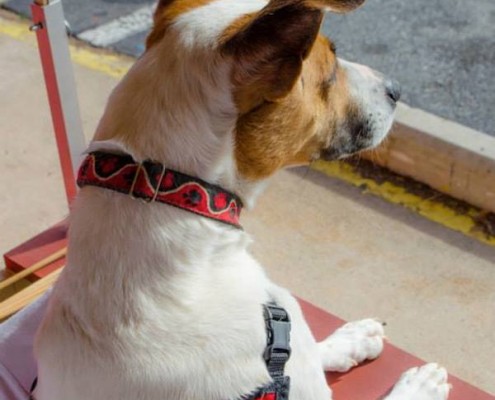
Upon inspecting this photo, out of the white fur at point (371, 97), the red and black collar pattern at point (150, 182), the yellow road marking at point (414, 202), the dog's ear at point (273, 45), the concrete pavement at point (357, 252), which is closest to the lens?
the dog's ear at point (273, 45)

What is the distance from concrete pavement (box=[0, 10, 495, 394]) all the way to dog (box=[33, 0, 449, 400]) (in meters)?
1.33

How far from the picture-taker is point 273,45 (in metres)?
1.70

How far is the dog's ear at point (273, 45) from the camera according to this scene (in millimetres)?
1609

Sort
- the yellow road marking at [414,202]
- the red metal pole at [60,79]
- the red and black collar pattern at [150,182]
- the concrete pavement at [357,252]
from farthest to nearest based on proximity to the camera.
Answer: the yellow road marking at [414,202]
the concrete pavement at [357,252]
the red metal pole at [60,79]
the red and black collar pattern at [150,182]

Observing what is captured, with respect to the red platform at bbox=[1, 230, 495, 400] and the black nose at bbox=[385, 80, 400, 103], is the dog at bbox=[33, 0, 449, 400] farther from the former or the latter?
the red platform at bbox=[1, 230, 495, 400]

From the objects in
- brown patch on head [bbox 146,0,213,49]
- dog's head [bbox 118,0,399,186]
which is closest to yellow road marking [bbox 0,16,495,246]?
dog's head [bbox 118,0,399,186]

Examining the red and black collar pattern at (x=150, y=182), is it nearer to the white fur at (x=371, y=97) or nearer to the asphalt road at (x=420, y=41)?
the white fur at (x=371, y=97)

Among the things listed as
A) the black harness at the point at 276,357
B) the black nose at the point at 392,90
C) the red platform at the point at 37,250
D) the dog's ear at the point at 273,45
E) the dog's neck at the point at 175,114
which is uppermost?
the dog's ear at the point at 273,45

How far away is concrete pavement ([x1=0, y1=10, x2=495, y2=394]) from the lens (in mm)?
3260

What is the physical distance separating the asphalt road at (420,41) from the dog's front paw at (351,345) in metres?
1.65

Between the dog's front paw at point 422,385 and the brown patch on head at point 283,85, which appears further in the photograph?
the dog's front paw at point 422,385

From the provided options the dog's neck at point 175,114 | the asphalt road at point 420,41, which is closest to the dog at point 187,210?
the dog's neck at point 175,114

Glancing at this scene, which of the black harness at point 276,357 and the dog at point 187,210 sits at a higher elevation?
the dog at point 187,210

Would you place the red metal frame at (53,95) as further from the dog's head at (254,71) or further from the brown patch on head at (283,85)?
the brown patch on head at (283,85)
